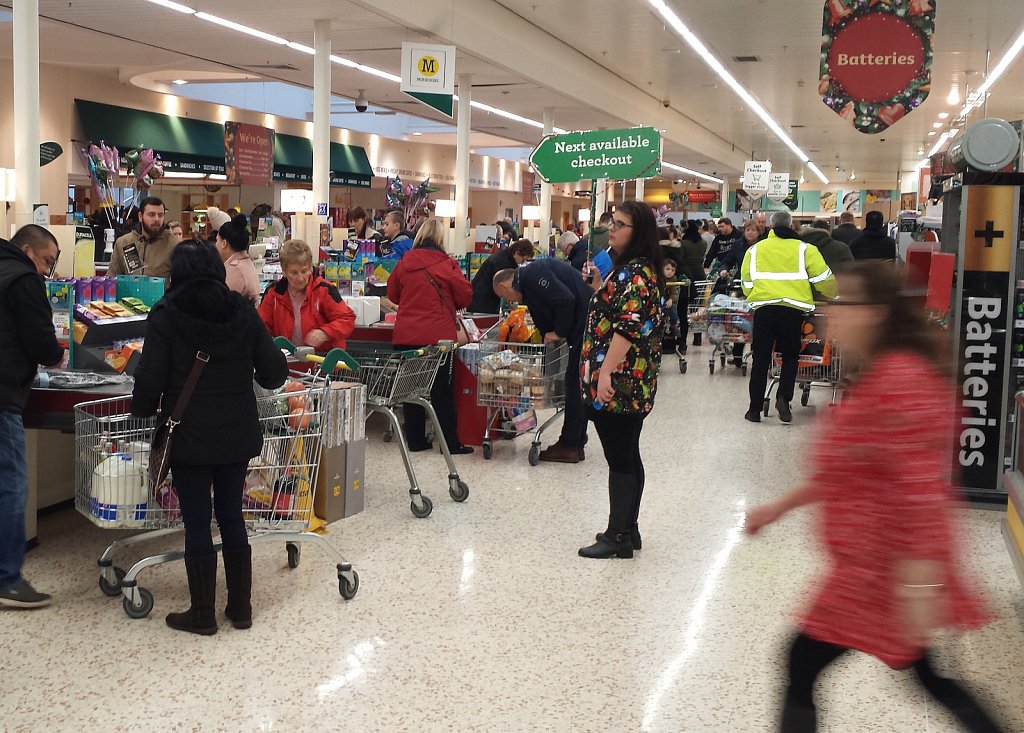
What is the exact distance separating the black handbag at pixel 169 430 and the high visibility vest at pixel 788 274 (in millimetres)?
5650

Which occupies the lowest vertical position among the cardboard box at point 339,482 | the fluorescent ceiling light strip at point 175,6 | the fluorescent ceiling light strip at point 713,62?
the cardboard box at point 339,482

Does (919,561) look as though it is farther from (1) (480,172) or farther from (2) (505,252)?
(1) (480,172)

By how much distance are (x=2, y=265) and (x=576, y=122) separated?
19.3 m

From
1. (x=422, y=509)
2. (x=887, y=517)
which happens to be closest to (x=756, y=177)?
(x=422, y=509)

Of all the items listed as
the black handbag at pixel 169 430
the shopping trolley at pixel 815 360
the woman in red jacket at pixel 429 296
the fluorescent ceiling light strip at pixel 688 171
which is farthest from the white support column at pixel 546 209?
the fluorescent ceiling light strip at pixel 688 171

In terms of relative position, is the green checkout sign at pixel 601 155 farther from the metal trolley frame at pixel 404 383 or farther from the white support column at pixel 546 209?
the white support column at pixel 546 209

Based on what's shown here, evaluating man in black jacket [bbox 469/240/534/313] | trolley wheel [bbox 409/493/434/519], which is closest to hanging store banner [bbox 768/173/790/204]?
man in black jacket [bbox 469/240/534/313]

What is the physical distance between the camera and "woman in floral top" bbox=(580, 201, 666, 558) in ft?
15.8

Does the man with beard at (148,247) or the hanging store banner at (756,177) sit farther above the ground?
the hanging store banner at (756,177)

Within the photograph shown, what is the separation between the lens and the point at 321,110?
39.4ft

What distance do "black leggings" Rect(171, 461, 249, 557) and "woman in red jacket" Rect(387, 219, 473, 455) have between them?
3.00m

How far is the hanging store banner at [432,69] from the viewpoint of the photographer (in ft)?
38.5

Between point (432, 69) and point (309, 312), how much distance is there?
6.45 meters

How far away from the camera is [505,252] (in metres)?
9.25
